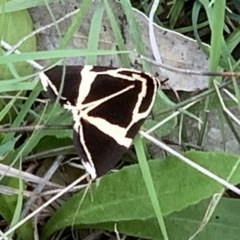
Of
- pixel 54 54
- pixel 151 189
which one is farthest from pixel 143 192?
pixel 54 54

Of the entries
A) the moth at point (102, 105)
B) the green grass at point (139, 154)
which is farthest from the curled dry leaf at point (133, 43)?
the moth at point (102, 105)

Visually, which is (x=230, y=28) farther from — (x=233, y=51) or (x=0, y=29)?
(x=0, y=29)

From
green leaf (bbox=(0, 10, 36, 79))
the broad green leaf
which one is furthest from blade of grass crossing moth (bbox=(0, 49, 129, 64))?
the broad green leaf

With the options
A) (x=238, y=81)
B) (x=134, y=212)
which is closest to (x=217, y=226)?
(x=134, y=212)

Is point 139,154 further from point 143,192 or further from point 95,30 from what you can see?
point 95,30

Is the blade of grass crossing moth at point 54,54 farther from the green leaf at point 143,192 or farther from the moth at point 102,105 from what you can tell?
the green leaf at point 143,192

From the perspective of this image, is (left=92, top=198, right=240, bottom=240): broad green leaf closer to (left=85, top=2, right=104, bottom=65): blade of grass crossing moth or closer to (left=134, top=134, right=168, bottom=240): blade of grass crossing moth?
(left=134, top=134, right=168, bottom=240): blade of grass crossing moth
